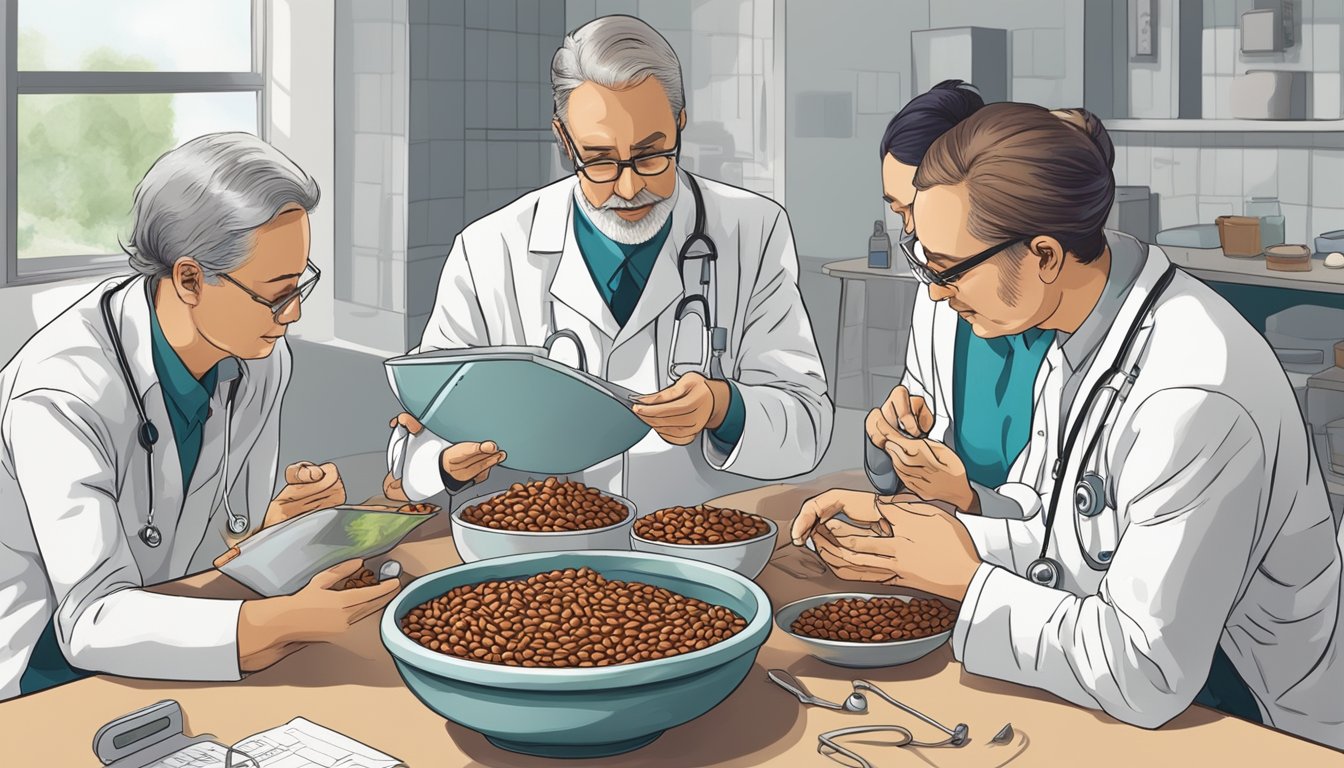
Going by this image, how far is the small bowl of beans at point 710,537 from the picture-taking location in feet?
5.45

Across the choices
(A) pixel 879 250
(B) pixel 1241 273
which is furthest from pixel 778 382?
(A) pixel 879 250

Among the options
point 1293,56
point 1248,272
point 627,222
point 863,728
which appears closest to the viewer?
point 863,728

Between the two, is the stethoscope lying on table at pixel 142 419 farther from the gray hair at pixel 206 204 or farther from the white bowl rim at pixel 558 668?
the white bowl rim at pixel 558 668

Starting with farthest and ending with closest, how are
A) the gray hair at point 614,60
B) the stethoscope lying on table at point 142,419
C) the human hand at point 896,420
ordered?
the gray hair at point 614,60 < the human hand at point 896,420 < the stethoscope lying on table at point 142,419

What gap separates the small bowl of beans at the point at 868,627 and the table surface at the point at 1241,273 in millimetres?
2091

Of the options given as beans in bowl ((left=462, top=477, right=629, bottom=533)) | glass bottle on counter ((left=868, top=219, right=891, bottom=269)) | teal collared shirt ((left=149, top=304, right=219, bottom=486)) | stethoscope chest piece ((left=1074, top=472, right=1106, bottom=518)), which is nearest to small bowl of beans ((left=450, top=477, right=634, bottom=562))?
beans in bowl ((left=462, top=477, right=629, bottom=533))

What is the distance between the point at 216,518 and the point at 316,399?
2691 millimetres

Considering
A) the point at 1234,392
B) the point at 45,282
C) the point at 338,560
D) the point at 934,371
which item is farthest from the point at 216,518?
the point at 45,282

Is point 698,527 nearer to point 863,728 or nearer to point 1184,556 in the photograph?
point 863,728

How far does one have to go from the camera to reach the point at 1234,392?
54.9 inches

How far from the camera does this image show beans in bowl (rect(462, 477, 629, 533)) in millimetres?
1712

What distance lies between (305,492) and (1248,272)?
2940mm

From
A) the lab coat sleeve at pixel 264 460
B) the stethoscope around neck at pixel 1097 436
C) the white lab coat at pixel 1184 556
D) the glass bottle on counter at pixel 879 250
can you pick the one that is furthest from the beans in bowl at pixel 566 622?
the glass bottle on counter at pixel 879 250

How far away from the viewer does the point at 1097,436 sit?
60.9 inches
